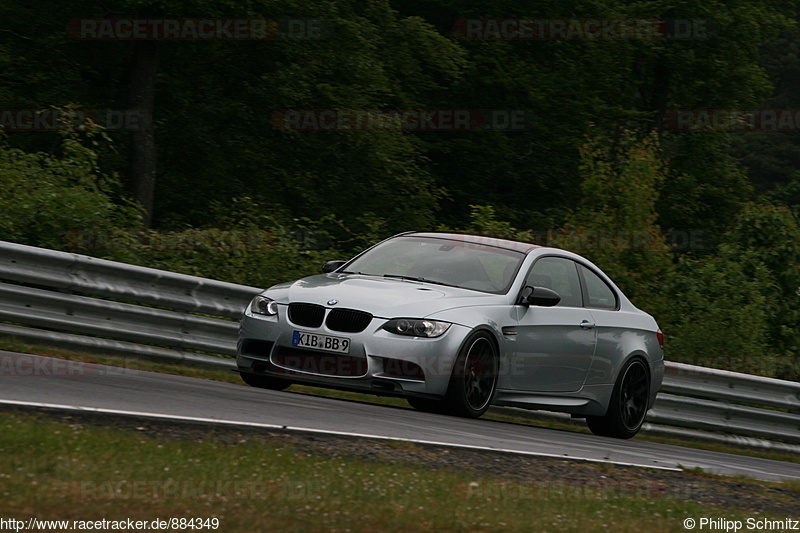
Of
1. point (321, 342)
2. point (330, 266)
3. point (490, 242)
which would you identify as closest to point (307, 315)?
point (321, 342)

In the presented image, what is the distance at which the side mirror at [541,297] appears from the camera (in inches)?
399

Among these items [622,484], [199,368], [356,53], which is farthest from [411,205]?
[622,484]

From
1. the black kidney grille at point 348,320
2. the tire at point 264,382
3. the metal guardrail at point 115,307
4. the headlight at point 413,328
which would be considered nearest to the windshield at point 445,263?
the headlight at point 413,328

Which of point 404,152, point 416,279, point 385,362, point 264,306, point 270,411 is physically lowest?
point 270,411

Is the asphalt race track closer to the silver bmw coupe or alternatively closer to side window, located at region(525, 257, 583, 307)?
the silver bmw coupe

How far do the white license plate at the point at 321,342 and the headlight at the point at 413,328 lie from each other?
0.36 metres

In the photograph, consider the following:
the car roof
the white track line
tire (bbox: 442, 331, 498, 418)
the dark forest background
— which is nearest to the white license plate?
tire (bbox: 442, 331, 498, 418)

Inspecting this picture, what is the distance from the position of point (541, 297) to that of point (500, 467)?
3.13 meters

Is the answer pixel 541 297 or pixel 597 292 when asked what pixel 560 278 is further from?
pixel 541 297

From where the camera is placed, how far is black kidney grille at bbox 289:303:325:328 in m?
9.45

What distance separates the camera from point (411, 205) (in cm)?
2602

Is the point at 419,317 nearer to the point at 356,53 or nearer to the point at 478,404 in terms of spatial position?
the point at 478,404

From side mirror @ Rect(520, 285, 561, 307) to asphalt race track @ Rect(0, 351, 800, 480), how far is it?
1.11 m

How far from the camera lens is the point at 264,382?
10.3 m
